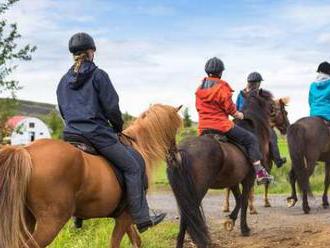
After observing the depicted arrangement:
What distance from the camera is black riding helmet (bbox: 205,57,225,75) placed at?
9.89m

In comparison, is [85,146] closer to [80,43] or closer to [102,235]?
[80,43]

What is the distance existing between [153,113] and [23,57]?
1344 cm

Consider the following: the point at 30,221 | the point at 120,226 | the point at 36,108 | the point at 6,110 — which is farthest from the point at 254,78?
the point at 36,108

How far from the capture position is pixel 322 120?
12.9 metres

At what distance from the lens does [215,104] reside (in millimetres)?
9766

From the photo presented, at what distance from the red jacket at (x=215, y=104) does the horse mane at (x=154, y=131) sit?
5.16 feet

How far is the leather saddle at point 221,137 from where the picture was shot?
32.0ft

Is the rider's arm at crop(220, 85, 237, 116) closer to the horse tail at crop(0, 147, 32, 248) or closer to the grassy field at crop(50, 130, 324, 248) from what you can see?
the grassy field at crop(50, 130, 324, 248)

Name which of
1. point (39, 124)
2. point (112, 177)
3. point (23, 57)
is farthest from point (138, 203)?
point (39, 124)

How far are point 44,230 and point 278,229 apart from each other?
5434mm

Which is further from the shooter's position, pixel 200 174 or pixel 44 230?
pixel 200 174

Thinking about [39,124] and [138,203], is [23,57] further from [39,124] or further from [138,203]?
[39,124]

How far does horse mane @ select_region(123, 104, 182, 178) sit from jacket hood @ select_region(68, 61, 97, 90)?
1.13 metres

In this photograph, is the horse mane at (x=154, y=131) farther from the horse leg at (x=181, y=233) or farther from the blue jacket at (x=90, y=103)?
the horse leg at (x=181, y=233)
